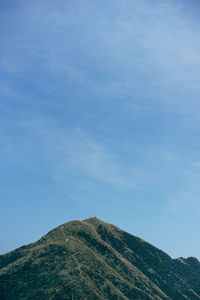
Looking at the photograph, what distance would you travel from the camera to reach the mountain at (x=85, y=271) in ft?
441

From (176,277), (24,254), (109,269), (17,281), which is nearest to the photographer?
(17,281)

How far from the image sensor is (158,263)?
199125 mm

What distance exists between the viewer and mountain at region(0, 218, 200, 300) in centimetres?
13450

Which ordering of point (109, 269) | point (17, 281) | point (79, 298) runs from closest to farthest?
point (79, 298), point (17, 281), point (109, 269)

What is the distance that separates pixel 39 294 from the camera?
12988 cm

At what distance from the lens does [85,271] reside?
144 metres

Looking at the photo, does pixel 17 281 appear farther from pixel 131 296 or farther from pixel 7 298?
pixel 131 296

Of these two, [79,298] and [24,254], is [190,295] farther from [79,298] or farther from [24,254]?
[24,254]

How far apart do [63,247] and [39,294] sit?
31.8 m

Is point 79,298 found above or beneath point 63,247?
beneath

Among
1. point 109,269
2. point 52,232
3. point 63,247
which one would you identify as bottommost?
point 109,269

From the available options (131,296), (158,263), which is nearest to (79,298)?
(131,296)

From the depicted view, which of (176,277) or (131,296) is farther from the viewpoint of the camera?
(176,277)

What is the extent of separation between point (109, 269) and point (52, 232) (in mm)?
43410
